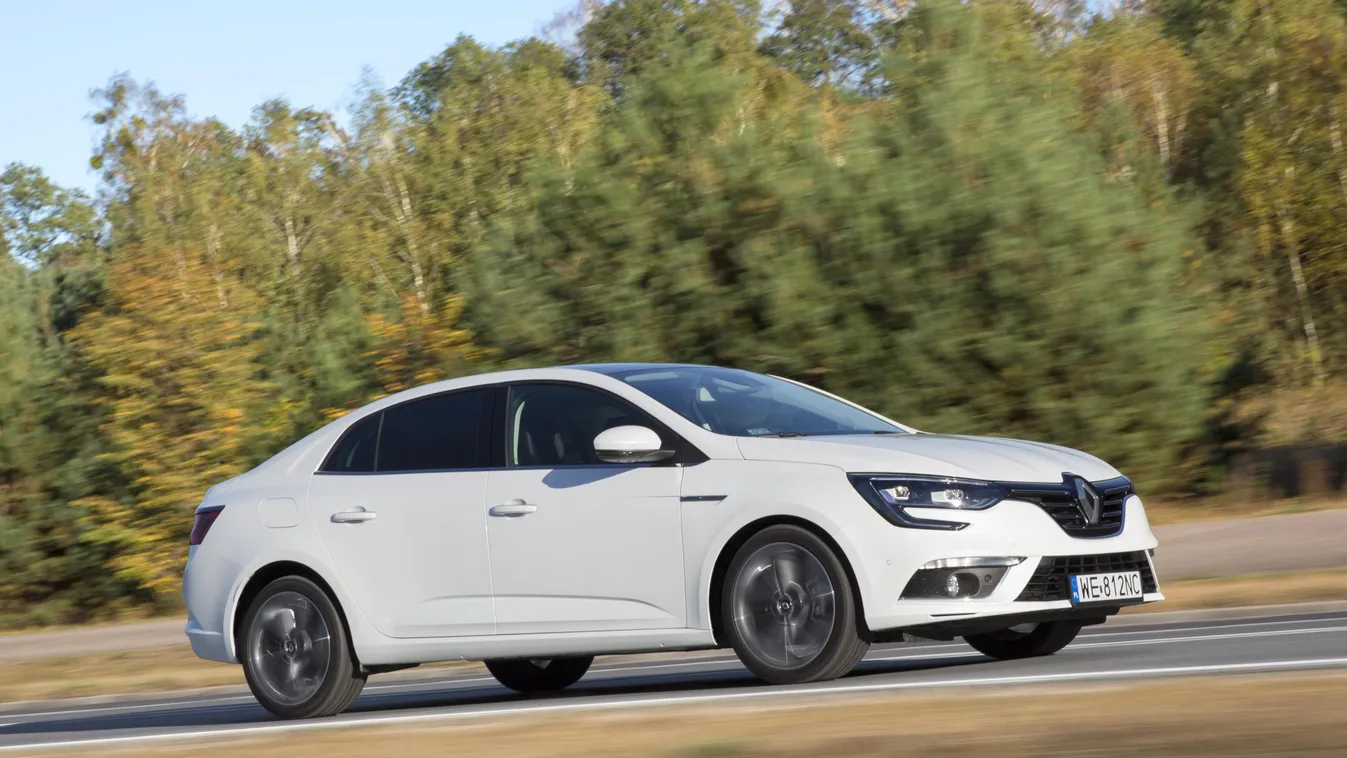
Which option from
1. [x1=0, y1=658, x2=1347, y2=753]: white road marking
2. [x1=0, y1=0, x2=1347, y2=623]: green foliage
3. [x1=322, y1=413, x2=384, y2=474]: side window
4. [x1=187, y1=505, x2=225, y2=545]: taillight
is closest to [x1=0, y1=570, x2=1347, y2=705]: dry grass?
[x1=0, y1=658, x2=1347, y2=753]: white road marking

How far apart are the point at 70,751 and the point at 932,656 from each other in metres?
4.86

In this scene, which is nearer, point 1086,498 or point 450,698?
point 1086,498

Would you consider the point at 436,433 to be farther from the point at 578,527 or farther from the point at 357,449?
the point at 578,527

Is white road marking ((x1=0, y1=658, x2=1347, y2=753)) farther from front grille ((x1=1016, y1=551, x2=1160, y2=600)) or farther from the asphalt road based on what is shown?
front grille ((x1=1016, y1=551, x2=1160, y2=600))

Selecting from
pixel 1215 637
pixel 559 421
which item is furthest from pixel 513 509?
pixel 1215 637

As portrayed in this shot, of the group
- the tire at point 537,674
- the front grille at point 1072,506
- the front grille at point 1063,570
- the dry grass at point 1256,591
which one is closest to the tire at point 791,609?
the front grille at point 1063,570

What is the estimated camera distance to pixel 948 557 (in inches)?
301

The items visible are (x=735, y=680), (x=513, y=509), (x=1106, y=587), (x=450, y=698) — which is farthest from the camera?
(x=450, y=698)

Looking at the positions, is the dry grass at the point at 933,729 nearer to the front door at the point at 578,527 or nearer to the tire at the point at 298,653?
the front door at the point at 578,527

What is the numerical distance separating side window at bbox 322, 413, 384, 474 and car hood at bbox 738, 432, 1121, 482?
2.23 metres

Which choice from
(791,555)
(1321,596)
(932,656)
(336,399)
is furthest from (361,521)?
(336,399)

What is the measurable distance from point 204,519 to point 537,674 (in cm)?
209

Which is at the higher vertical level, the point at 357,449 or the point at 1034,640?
the point at 357,449

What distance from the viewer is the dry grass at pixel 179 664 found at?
12.0m
